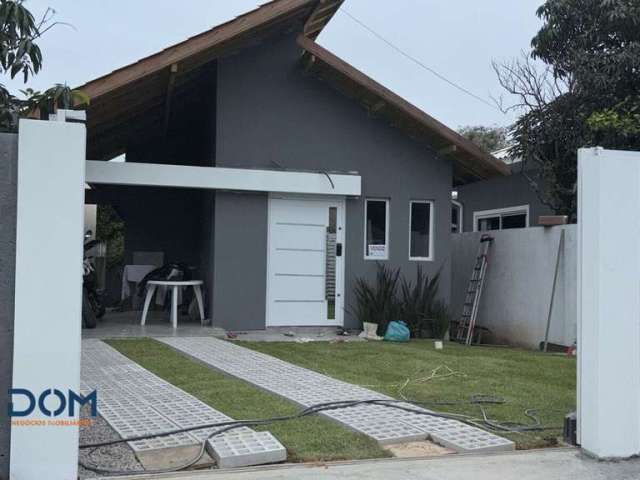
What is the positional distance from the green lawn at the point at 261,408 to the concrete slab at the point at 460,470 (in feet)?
0.70

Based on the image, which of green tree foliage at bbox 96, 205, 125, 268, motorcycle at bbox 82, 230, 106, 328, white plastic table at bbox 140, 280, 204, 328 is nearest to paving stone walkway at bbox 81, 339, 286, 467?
white plastic table at bbox 140, 280, 204, 328

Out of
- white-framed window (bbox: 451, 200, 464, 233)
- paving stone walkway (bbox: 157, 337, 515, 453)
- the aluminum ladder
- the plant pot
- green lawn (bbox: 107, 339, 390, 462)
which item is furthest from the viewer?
white-framed window (bbox: 451, 200, 464, 233)

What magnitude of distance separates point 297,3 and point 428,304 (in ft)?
17.5

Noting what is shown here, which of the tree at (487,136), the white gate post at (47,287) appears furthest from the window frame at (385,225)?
the tree at (487,136)

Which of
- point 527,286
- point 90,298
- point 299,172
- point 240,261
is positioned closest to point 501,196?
point 527,286

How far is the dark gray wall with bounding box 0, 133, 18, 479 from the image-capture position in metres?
3.61

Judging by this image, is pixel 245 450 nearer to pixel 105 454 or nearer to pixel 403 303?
pixel 105 454

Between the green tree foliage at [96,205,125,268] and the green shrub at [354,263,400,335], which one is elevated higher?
the green tree foliage at [96,205,125,268]

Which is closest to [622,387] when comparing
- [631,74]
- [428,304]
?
[428,304]

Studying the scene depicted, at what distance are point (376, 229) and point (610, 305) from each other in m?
7.11

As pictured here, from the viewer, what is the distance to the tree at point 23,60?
5.46m

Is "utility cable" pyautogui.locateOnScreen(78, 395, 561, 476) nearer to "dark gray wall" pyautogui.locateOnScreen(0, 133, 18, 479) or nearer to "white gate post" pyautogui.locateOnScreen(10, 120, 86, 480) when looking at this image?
"white gate post" pyautogui.locateOnScreen(10, 120, 86, 480)

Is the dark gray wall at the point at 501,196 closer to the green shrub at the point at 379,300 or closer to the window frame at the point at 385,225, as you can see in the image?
the window frame at the point at 385,225

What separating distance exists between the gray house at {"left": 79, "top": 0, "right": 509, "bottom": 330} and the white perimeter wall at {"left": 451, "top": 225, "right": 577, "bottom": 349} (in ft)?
3.49
